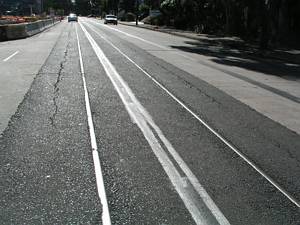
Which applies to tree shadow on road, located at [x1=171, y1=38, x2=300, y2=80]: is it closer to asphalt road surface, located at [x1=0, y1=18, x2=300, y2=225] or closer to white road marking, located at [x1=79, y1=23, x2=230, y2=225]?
asphalt road surface, located at [x1=0, y1=18, x2=300, y2=225]

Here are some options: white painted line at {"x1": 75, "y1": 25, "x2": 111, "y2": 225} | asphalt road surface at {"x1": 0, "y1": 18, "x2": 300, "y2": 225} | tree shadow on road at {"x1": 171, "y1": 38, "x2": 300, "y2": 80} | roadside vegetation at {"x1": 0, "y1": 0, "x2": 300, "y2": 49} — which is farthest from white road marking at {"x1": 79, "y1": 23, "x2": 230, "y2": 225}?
roadside vegetation at {"x1": 0, "y1": 0, "x2": 300, "y2": 49}

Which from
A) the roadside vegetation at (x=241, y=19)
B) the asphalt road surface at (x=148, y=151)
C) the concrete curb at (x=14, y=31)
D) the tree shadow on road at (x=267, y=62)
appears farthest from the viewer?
the concrete curb at (x=14, y=31)

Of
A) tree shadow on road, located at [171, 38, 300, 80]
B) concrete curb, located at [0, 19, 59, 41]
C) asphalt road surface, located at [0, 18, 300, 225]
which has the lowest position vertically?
concrete curb, located at [0, 19, 59, 41]

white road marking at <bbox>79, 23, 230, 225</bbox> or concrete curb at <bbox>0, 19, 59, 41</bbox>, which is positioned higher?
white road marking at <bbox>79, 23, 230, 225</bbox>

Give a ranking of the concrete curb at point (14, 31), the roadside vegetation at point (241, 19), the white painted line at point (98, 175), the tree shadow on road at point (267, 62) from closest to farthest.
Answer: the white painted line at point (98, 175) < the tree shadow on road at point (267, 62) < the roadside vegetation at point (241, 19) < the concrete curb at point (14, 31)

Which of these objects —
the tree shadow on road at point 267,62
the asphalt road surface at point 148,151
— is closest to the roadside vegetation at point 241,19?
the tree shadow on road at point 267,62

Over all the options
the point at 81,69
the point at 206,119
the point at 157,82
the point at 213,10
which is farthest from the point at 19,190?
the point at 213,10

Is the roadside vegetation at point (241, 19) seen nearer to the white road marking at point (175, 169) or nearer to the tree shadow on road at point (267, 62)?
the tree shadow on road at point (267, 62)

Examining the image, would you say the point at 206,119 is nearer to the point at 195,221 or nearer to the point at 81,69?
the point at 195,221

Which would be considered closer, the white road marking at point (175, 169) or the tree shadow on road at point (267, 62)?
the white road marking at point (175, 169)

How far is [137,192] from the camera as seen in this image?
6.25 metres

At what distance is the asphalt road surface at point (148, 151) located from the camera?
5758 millimetres

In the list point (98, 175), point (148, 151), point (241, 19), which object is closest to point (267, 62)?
point (148, 151)

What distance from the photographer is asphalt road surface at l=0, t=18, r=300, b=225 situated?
576cm
